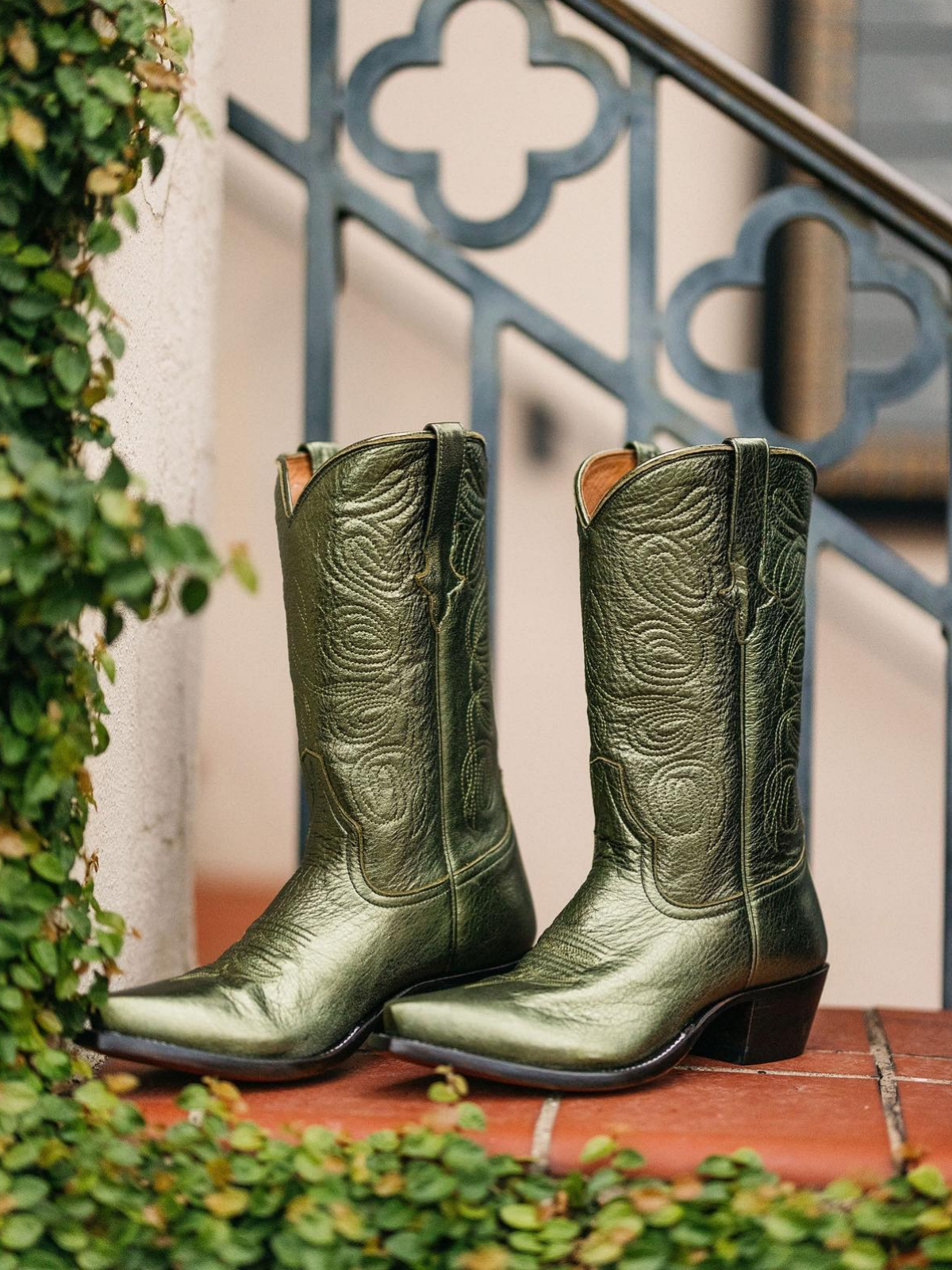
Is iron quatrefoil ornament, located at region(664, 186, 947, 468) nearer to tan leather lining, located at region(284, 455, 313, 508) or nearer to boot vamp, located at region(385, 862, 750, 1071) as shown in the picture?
tan leather lining, located at region(284, 455, 313, 508)

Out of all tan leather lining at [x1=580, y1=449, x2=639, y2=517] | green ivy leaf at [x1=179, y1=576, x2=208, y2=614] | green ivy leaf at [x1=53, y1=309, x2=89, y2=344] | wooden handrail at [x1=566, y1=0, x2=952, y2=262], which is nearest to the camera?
green ivy leaf at [x1=179, y1=576, x2=208, y2=614]

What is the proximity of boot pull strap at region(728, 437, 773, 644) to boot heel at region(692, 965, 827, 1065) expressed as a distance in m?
0.32

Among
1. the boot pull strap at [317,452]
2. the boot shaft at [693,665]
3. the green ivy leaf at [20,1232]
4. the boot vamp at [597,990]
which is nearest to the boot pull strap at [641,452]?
the boot shaft at [693,665]

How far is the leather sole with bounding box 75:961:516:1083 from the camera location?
0.98 meters

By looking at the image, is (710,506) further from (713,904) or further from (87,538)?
(87,538)

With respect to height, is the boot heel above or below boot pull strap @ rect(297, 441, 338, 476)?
below

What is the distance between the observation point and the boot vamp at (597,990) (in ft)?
3.28

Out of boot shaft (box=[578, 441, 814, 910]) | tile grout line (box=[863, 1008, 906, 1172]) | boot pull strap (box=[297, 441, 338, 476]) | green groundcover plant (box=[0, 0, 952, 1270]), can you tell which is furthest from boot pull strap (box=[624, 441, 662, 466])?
tile grout line (box=[863, 1008, 906, 1172])

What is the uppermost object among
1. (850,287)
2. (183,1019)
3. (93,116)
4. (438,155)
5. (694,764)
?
(438,155)

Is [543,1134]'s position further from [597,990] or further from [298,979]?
A: [298,979]

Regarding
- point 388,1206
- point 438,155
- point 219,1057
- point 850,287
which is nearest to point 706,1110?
point 388,1206

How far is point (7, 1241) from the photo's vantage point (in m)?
0.83

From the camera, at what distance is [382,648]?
3.74 ft

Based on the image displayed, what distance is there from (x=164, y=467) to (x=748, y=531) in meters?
0.61
